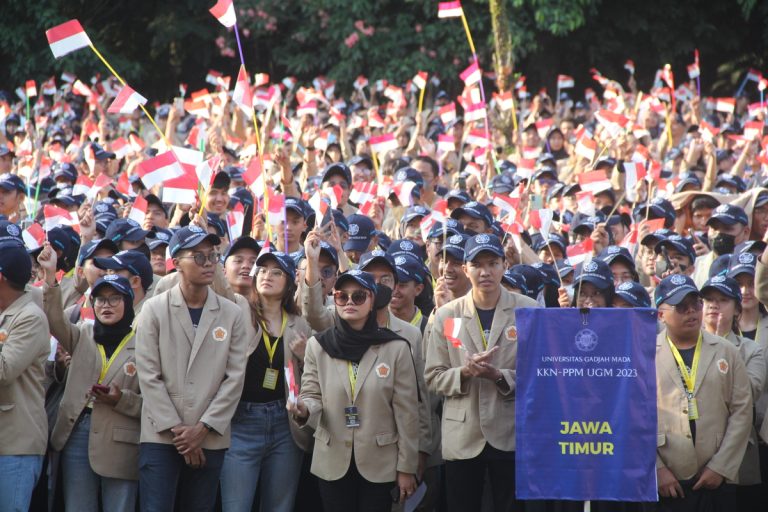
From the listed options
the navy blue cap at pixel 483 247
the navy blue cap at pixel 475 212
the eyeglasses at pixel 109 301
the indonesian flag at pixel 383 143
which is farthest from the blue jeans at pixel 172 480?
the indonesian flag at pixel 383 143

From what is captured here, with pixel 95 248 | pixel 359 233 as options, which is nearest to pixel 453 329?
pixel 359 233

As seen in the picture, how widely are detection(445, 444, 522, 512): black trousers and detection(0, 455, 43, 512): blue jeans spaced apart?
2371 millimetres

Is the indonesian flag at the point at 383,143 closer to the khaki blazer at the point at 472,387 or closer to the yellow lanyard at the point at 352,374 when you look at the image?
the khaki blazer at the point at 472,387

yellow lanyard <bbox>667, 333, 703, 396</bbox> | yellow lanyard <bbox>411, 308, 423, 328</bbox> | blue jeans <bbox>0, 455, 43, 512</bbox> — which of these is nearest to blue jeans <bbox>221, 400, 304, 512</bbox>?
blue jeans <bbox>0, 455, 43, 512</bbox>

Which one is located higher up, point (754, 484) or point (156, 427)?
point (156, 427)

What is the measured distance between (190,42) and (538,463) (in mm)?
18762

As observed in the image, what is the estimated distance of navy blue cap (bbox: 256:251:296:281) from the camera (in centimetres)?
728

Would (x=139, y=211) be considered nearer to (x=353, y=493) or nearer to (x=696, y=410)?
(x=353, y=493)

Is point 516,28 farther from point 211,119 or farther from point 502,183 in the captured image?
point 502,183

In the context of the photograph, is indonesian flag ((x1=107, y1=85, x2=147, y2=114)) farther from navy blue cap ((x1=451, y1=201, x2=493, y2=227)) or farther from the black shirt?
navy blue cap ((x1=451, y1=201, x2=493, y2=227))

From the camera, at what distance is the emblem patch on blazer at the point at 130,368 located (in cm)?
705

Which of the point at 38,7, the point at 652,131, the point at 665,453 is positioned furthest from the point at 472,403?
the point at 38,7

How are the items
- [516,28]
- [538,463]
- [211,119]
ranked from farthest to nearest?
[516,28] < [211,119] < [538,463]

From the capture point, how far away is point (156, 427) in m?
6.62
